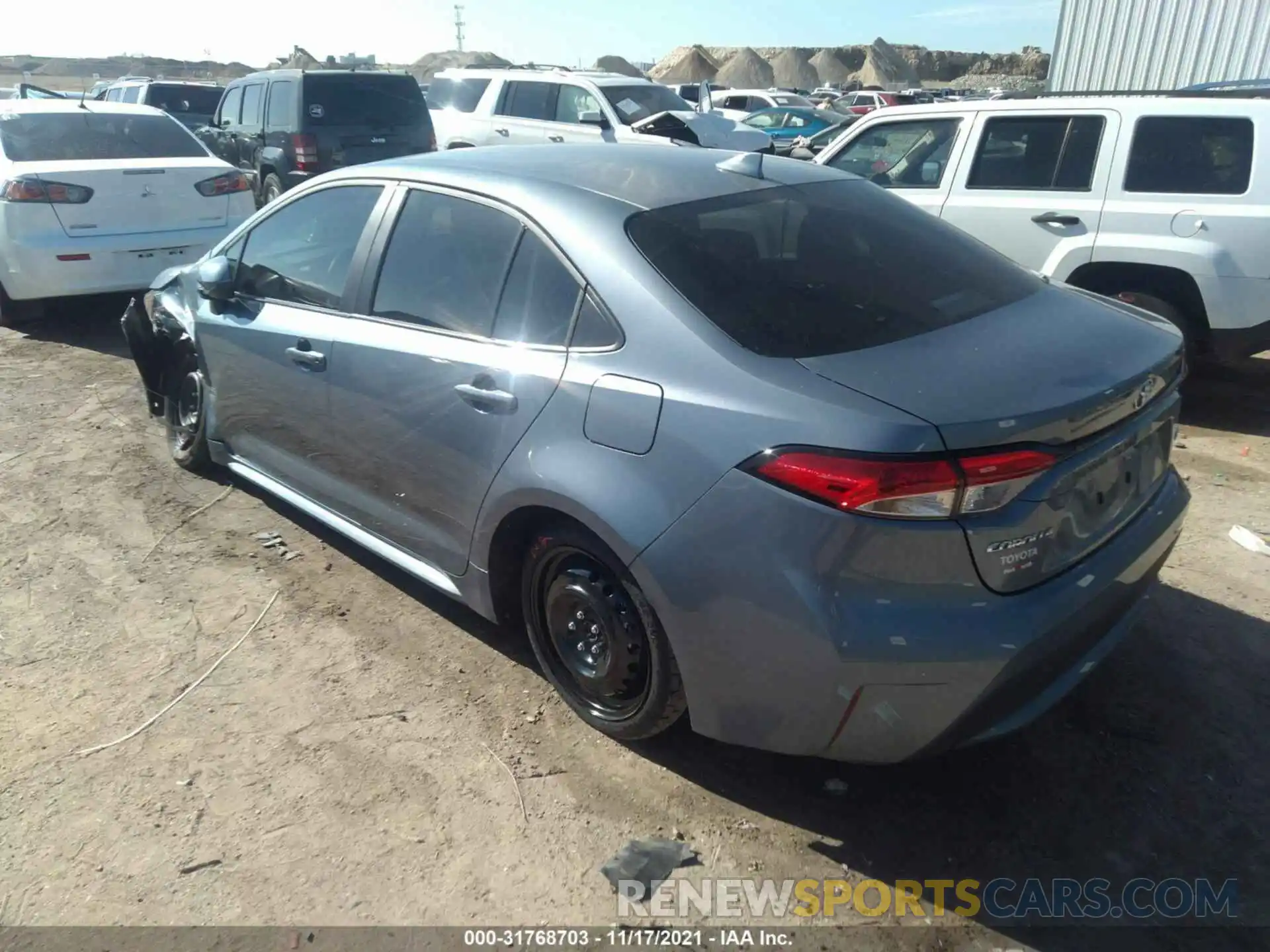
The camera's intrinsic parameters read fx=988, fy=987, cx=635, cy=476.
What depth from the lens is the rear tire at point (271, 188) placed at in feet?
39.9

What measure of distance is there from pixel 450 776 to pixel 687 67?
78460 millimetres

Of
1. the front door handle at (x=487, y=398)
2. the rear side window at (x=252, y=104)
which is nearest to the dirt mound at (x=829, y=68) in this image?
the rear side window at (x=252, y=104)

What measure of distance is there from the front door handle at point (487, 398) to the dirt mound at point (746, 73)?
7035cm

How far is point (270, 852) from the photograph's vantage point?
2676 millimetres

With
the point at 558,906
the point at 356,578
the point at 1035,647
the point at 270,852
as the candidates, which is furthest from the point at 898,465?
the point at 356,578

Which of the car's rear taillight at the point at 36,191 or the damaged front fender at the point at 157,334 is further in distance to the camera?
the car's rear taillight at the point at 36,191

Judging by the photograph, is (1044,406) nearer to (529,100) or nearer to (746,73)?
(529,100)

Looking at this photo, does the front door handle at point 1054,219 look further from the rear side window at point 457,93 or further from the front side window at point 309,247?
the rear side window at point 457,93

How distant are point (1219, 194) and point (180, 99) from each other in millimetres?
16544

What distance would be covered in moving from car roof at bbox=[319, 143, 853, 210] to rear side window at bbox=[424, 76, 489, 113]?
37.1 feet

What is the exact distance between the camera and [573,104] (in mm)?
12898

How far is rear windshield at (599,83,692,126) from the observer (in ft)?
40.9

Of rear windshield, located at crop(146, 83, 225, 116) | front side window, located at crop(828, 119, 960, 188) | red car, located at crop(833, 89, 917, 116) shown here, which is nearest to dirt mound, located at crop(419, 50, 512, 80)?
red car, located at crop(833, 89, 917, 116)

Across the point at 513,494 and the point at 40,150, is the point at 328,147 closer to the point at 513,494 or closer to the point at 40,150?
the point at 40,150
